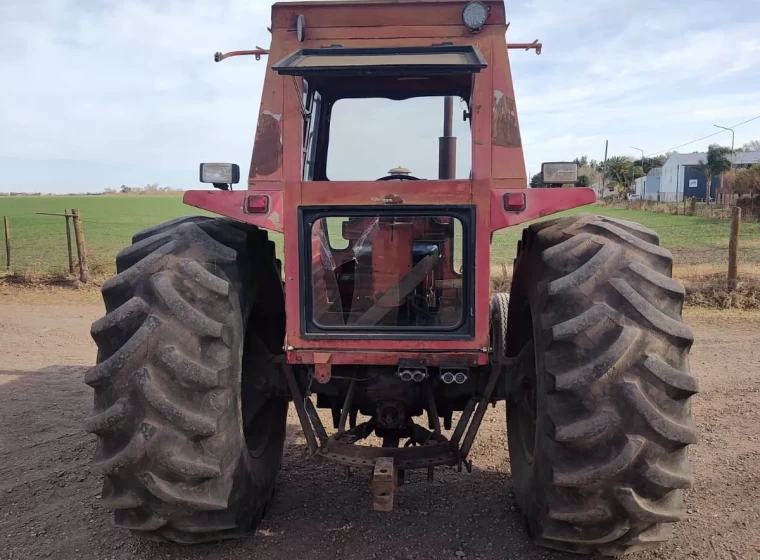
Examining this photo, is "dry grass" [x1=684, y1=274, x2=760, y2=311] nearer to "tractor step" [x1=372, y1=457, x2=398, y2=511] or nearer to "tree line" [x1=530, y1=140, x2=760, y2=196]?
"tractor step" [x1=372, y1=457, x2=398, y2=511]

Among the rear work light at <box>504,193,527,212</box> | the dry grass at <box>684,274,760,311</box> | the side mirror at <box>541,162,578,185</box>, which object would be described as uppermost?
the side mirror at <box>541,162,578,185</box>

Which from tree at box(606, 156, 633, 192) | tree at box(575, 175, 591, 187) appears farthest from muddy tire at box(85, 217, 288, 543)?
tree at box(606, 156, 633, 192)

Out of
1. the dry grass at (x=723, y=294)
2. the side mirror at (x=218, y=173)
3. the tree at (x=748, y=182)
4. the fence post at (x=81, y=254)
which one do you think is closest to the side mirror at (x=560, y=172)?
the side mirror at (x=218, y=173)

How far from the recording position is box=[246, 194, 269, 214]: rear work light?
2.94 meters

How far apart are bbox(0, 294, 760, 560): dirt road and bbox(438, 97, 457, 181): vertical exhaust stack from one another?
6.35 ft

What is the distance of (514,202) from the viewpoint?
2889 mm

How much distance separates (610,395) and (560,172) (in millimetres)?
1076

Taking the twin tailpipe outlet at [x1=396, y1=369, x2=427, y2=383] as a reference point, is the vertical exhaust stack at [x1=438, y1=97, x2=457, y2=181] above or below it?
above

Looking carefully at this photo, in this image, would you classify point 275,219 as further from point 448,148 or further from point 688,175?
point 688,175

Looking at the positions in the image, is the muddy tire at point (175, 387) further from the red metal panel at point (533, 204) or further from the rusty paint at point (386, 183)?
the red metal panel at point (533, 204)

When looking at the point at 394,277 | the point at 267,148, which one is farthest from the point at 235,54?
the point at 394,277

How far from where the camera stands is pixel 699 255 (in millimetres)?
15297

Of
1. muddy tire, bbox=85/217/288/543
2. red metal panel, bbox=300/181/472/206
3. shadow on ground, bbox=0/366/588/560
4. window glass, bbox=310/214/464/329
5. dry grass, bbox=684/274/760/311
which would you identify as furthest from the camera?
dry grass, bbox=684/274/760/311

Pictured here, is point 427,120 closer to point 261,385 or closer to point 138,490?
point 261,385
